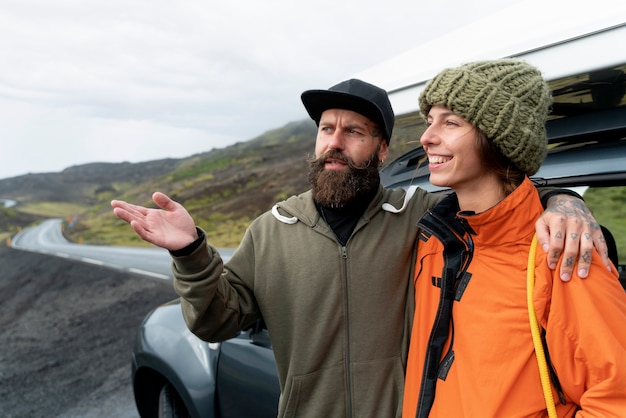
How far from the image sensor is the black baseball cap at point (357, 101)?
70.1 inches

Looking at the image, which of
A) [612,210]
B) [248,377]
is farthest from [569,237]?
[612,210]

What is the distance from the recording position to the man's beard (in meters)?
1.87

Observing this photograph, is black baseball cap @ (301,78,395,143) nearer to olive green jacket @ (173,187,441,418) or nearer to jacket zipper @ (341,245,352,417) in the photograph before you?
olive green jacket @ (173,187,441,418)

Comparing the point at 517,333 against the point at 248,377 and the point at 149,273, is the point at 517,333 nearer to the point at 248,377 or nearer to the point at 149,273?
the point at 248,377

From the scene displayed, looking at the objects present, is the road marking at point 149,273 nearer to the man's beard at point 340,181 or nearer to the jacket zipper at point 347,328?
the man's beard at point 340,181

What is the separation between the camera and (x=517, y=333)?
122 centimetres

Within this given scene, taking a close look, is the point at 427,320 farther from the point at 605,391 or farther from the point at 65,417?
the point at 65,417

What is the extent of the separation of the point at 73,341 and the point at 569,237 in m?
7.11

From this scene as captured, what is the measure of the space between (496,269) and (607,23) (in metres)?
0.68

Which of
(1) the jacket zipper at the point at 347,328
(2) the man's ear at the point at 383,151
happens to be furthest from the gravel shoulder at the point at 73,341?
(2) the man's ear at the point at 383,151

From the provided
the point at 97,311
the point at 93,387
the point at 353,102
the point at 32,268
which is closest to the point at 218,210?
the point at 32,268

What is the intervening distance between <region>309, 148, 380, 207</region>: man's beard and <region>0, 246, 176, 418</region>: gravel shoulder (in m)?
3.40

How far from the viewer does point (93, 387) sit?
493cm

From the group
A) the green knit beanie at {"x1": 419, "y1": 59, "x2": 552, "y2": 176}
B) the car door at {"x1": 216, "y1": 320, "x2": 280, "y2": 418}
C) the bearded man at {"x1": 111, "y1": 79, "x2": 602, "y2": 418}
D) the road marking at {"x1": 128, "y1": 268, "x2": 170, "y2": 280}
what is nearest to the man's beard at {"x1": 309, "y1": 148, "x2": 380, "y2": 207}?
the bearded man at {"x1": 111, "y1": 79, "x2": 602, "y2": 418}
